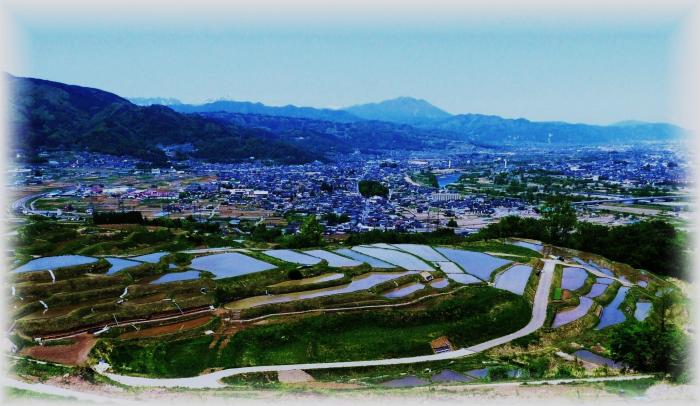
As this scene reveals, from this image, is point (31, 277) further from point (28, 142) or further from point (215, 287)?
point (28, 142)

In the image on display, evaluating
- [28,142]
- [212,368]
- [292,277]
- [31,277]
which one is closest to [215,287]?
[292,277]

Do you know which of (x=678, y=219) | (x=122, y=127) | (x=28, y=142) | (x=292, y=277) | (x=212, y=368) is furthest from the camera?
(x=122, y=127)

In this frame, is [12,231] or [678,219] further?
[678,219]

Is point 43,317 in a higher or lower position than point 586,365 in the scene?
higher

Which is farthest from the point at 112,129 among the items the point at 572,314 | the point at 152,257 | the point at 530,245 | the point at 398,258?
the point at 572,314

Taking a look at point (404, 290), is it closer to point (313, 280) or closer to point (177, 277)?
point (313, 280)

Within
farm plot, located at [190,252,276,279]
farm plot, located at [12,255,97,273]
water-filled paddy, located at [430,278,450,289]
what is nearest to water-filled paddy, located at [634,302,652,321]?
water-filled paddy, located at [430,278,450,289]

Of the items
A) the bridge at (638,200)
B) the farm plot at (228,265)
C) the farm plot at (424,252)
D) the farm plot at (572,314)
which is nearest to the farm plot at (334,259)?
the farm plot at (228,265)
